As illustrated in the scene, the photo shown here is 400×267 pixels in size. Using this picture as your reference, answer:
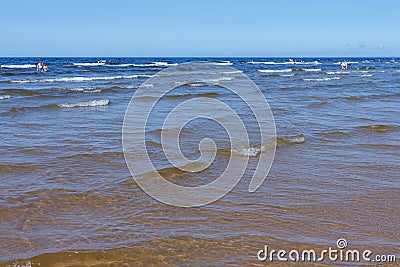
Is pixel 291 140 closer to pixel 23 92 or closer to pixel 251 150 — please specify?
pixel 251 150

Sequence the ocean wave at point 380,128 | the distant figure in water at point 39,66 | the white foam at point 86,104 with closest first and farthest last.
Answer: the ocean wave at point 380,128, the white foam at point 86,104, the distant figure in water at point 39,66

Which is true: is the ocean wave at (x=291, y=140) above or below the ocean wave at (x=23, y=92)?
below

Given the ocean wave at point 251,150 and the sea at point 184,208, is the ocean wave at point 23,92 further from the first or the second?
the ocean wave at point 251,150

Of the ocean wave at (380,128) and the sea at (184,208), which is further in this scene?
the ocean wave at (380,128)

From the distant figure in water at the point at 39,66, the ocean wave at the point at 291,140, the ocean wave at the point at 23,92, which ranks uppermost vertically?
the distant figure in water at the point at 39,66

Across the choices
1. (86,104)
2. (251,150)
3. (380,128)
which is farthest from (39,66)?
(251,150)
